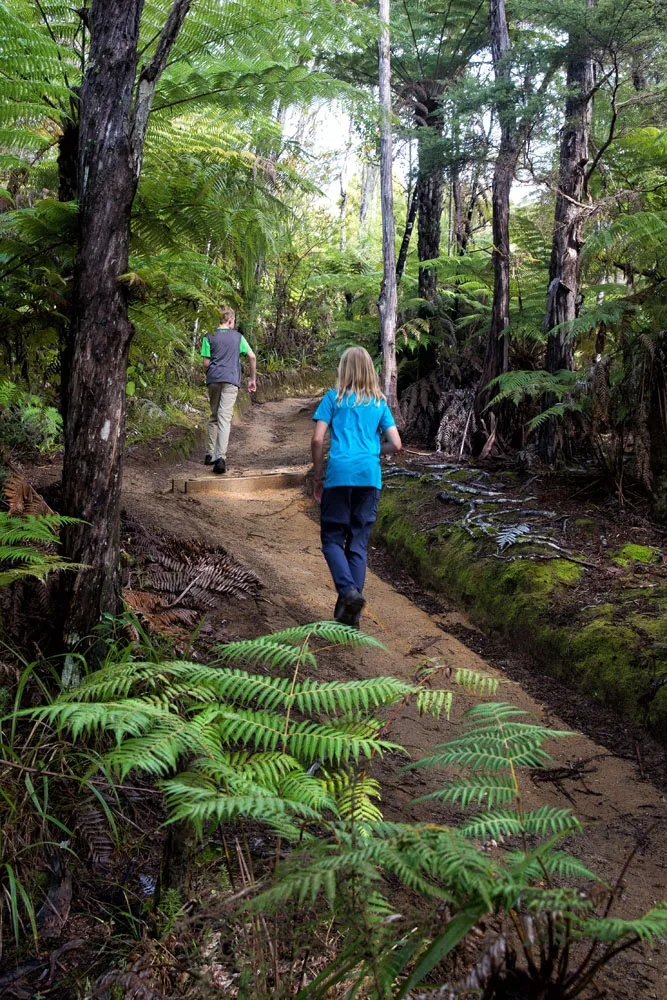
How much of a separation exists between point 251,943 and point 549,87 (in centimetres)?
887

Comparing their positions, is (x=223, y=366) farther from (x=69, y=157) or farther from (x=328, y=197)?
(x=69, y=157)

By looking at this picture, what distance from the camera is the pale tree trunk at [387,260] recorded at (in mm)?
11156

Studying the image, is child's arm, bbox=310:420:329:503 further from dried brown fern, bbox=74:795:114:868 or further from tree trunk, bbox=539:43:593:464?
tree trunk, bbox=539:43:593:464

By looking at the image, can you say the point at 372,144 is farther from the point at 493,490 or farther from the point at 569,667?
the point at 569,667

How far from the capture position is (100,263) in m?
3.38

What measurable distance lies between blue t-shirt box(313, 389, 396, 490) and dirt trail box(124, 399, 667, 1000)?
106 centimetres

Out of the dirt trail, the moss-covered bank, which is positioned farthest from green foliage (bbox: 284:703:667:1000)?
the moss-covered bank

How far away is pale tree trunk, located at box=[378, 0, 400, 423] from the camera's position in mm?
11156

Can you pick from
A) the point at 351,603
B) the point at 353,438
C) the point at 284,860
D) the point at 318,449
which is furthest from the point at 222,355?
the point at 284,860

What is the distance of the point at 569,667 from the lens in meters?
4.84

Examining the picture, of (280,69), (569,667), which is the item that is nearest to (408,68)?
(280,69)

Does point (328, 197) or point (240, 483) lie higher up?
point (328, 197)

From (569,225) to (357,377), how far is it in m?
4.09

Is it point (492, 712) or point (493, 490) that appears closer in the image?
point (492, 712)
